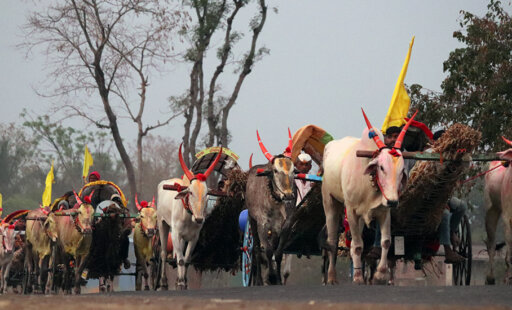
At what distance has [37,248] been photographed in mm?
23031

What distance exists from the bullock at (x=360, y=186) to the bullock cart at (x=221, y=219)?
3.29 m

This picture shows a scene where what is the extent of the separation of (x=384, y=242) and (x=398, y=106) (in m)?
2.20

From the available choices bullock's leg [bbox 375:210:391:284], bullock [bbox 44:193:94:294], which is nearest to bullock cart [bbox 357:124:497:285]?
bullock's leg [bbox 375:210:391:284]

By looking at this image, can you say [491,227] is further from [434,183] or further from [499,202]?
[434,183]

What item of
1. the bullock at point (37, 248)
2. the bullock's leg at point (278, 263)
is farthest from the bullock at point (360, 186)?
the bullock at point (37, 248)

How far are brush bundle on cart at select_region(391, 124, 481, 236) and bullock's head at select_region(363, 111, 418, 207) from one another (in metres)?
0.47

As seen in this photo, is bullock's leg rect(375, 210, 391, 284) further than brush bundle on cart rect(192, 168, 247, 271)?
No

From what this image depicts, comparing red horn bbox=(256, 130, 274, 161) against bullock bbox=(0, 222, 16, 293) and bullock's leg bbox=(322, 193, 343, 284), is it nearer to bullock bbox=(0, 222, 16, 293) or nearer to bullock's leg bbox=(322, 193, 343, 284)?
bullock's leg bbox=(322, 193, 343, 284)

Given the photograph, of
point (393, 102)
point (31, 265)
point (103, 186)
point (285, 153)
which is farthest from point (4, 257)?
point (393, 102)

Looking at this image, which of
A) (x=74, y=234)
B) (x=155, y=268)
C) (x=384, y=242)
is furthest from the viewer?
(x=155, y=268)

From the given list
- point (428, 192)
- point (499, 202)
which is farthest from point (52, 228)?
point (428, 192)

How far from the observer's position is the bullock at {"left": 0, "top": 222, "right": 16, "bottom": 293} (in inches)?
985

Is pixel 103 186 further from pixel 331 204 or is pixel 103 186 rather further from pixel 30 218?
pixel 331 204

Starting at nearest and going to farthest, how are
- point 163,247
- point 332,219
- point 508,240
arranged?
point 508,240 → point 332,219 → point 163,247
